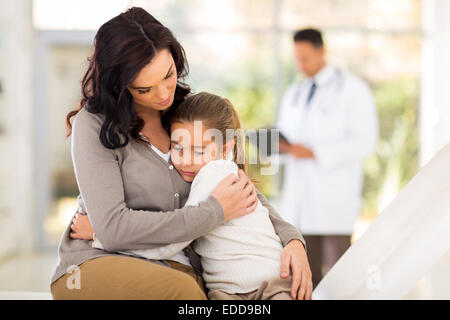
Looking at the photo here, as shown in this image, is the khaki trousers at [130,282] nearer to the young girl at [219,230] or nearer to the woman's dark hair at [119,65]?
the young girl at [219,230]

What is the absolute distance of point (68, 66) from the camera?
5.09 metres

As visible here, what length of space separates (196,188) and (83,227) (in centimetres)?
30

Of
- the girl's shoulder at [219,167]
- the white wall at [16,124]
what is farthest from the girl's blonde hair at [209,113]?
the white wall at [16,124]

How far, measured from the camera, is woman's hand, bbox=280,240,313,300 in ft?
4.12

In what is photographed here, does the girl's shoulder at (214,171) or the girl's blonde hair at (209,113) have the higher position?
the girl's blonde hair at (209,113)

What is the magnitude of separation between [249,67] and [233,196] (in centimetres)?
391

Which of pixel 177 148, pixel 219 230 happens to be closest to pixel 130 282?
pixel 219 230

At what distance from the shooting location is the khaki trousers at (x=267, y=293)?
1.21 metres

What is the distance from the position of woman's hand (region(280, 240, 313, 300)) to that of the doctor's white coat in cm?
181

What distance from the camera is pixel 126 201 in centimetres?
129

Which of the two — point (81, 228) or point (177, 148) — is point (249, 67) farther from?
point (81, 228)

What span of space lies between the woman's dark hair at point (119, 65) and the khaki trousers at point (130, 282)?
0.88ft

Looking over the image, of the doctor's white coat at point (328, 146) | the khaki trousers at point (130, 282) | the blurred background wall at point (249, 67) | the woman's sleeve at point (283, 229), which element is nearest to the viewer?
the khaki trousers at point (130, 282)
